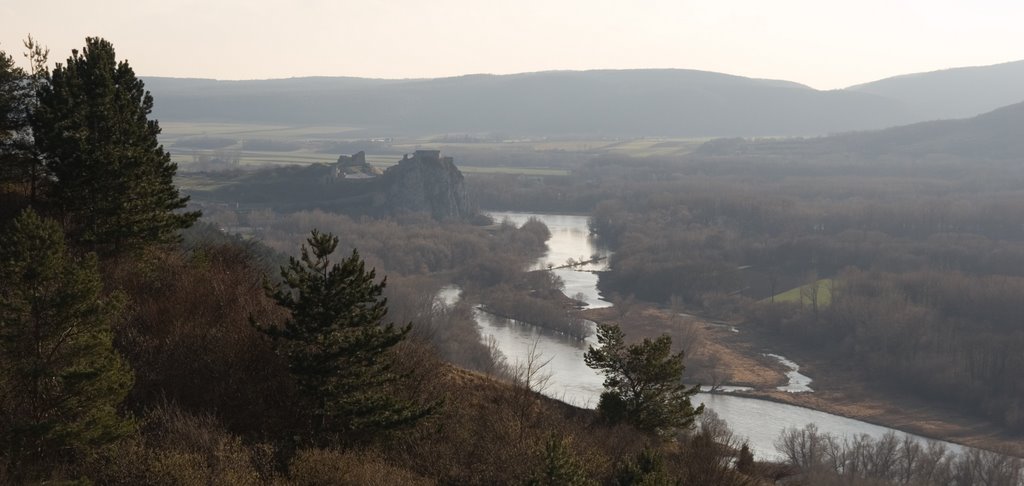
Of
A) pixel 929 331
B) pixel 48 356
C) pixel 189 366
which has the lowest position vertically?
pixel 929 331

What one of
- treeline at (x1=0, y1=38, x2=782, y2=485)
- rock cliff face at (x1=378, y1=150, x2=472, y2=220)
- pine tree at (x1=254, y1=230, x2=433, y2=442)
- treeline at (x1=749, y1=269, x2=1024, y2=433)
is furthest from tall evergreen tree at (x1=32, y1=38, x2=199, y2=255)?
rock cliff face at (x1=378, y1=150, x2=472, y2=220)

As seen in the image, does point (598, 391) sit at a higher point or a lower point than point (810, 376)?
higher

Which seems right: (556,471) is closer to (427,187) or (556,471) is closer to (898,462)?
(898,462)

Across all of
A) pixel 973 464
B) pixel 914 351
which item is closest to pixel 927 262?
pixel 914 351

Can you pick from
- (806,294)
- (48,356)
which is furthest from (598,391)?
(806,294)

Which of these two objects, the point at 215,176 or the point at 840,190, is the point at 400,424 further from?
the point at 840,190

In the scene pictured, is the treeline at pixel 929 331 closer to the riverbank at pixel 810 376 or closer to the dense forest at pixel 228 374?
the riverbank at pixel 810 376

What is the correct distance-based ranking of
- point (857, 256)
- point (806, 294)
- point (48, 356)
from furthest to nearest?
point (857, 256) < point (806, 294) < point (48, 356)

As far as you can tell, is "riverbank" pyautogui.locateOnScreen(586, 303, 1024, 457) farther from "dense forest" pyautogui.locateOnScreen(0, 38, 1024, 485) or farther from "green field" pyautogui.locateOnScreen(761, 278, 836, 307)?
"green field" pyautogui.locateOnScreen(761, 278, 836, 307)
